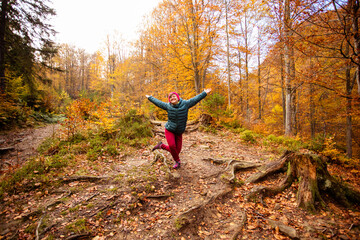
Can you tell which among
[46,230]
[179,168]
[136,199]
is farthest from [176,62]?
[46,230]

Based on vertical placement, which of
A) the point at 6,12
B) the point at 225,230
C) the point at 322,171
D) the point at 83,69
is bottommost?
the point at 225,230

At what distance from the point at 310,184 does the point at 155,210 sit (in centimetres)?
324

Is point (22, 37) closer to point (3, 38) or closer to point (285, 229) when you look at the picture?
point (3, 38)

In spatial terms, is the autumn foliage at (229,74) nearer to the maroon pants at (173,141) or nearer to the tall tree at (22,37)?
the tall tree at (22,37)

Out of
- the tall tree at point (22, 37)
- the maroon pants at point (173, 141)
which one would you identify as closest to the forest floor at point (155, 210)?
the maroon pants at point (173, 141)

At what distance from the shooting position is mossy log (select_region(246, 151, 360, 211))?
2.84 m

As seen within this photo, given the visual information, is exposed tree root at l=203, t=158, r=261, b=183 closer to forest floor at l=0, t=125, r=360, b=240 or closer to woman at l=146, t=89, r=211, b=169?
forest floor at l=0, t=125, r=360, b=240

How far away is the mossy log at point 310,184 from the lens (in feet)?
9.32

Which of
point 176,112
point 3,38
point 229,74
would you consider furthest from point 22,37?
point 229,74

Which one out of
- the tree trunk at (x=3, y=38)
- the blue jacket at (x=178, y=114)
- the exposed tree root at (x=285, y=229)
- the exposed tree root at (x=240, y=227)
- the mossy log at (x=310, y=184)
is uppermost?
the tree trunk at (x=3, y=38)

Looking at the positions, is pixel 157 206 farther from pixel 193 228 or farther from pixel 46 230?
pixel 46 230

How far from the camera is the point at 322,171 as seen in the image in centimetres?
311

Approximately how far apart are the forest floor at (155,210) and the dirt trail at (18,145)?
2.90 meters

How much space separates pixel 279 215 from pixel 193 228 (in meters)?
1.63
